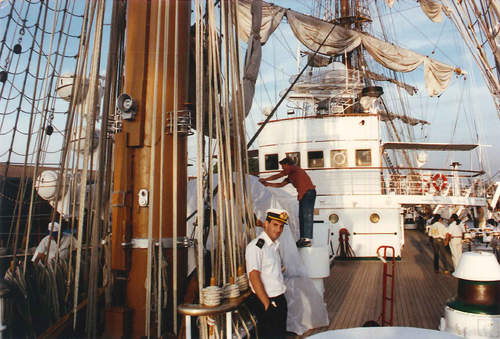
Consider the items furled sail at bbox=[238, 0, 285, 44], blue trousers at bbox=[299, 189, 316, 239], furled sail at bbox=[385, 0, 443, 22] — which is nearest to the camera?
blue trousers at bbox=[299, 189, 316, 239]

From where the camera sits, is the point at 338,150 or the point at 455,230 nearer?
the point at 455,230

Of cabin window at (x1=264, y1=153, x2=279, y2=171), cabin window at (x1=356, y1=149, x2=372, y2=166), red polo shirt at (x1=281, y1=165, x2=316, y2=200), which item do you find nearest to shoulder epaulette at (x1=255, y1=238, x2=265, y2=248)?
red polo shirt at (x1=281, y1=165, x2=316, y2=200)

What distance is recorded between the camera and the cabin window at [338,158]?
490 inches

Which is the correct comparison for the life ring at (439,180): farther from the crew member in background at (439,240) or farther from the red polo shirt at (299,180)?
the red polo shirt at (299,180)

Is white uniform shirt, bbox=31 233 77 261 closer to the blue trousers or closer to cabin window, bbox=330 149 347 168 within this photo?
the blue trousers

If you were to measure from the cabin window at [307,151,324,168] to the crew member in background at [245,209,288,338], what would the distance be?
31.2 ft

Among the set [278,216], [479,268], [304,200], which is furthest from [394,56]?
[278,216]

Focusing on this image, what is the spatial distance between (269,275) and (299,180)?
2.33 meters

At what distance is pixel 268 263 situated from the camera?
10.4ft

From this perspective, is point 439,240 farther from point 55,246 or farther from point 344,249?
point 55,246

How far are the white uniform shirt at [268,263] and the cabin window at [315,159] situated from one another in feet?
31.6

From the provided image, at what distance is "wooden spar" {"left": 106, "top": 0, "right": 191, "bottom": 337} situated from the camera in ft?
10.3

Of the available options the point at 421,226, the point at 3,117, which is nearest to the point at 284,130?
the point at 3,117

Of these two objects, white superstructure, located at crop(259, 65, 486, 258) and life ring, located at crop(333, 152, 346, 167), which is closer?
white superstructure, located at crop(259, 65, 486, 258)
